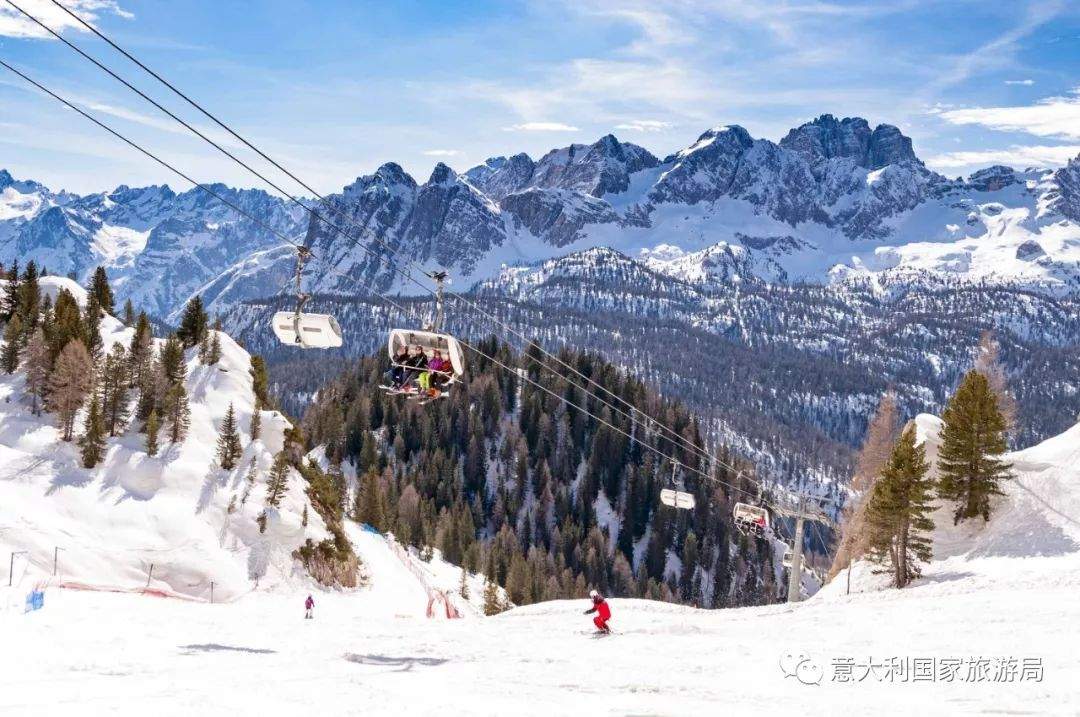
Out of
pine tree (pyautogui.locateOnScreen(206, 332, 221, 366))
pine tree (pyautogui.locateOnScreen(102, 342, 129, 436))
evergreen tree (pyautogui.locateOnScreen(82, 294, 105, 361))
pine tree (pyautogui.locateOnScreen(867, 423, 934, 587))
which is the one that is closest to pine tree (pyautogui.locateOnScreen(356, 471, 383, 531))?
pine tree (pyautogui.locateOnScreen(206, 332, 221, 366))

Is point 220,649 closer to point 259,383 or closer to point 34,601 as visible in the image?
point 34,601

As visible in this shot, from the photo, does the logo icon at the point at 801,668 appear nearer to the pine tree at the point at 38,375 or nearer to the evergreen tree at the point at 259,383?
the pine tree at the point at 38,375

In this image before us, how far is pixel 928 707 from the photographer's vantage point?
18.2 metres

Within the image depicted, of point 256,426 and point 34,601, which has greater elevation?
point 256,426

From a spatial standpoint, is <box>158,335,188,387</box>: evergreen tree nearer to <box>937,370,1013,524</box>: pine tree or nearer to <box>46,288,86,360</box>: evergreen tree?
<box>46,288,86,360</box>: evergreen tree

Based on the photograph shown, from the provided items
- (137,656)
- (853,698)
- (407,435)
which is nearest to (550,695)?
(853,698)

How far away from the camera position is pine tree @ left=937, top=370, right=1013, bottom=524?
48.5 m

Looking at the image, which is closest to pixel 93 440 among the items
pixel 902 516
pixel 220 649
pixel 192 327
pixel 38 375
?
pixel 38 375

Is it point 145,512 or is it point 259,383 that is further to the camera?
point 259,383

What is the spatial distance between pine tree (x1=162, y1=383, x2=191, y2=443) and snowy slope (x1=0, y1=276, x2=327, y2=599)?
2.69ft

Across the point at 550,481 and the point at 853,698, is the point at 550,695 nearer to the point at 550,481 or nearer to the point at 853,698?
the point at 853,698

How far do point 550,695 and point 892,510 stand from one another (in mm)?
30685

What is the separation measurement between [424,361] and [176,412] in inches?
1872

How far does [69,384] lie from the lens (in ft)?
212
